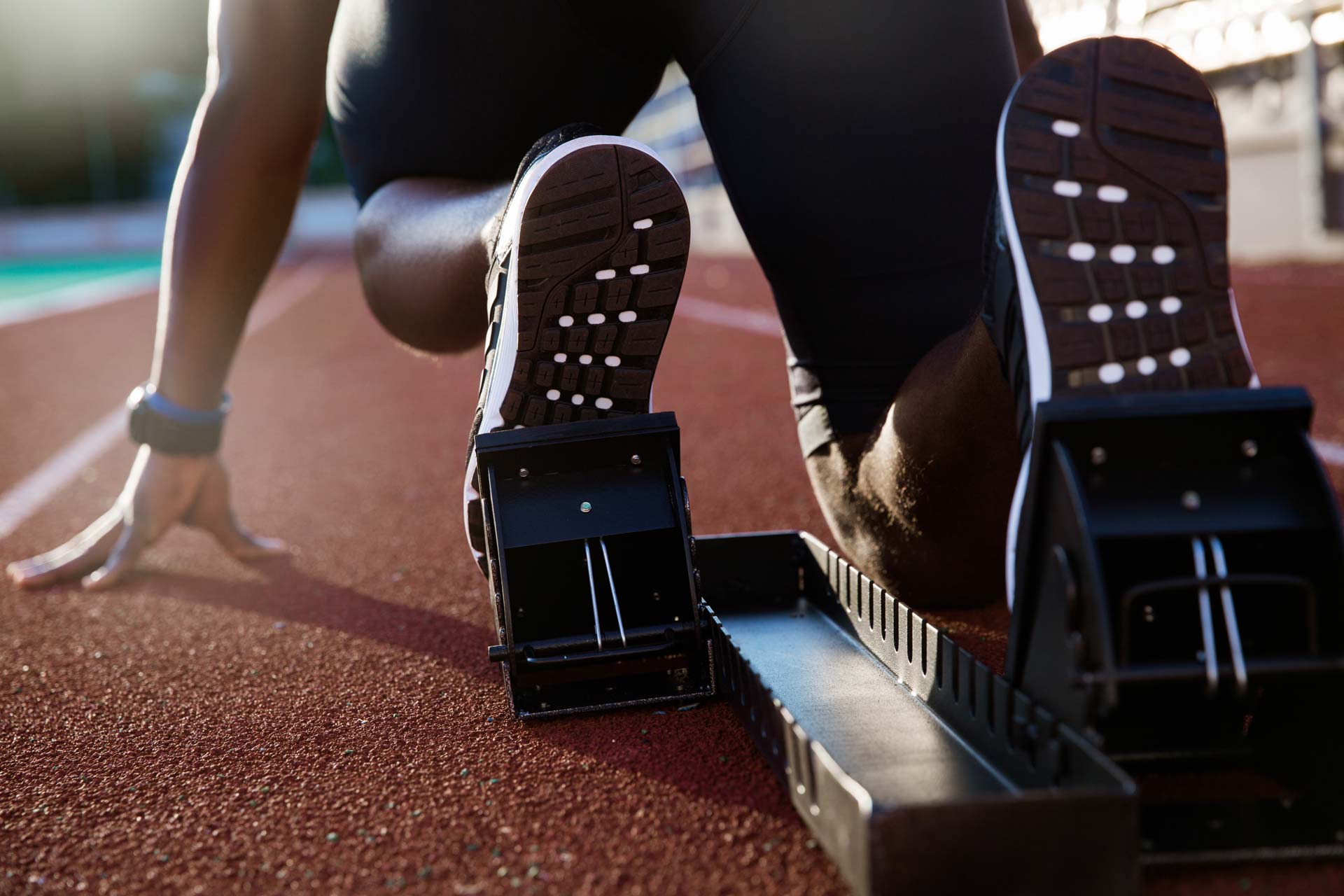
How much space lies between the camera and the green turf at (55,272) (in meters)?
18.2

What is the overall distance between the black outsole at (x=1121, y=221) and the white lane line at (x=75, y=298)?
35.5 ft

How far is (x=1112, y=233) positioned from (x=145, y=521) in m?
1.66

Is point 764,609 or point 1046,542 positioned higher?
point 1046,542

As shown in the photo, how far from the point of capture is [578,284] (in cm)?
135

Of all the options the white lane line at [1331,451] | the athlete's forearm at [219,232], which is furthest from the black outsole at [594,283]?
the white lane line at [1331,451]

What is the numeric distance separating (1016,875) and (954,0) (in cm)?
107

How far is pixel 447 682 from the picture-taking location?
59.0 inches

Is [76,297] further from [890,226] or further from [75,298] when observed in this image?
[890,226]

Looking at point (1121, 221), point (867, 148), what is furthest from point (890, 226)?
point (1121, 221)

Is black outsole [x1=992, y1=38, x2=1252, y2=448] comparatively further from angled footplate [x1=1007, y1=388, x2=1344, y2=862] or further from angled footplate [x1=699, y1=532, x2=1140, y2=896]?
angled footplate [x1=699, y1=532, x2=1140, y2=896]

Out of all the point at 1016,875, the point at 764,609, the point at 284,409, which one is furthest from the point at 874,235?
the point at 284,409

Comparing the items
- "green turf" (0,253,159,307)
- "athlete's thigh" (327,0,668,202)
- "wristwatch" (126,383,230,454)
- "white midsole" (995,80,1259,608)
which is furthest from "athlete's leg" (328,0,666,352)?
"green turf" (0,253,159,307)

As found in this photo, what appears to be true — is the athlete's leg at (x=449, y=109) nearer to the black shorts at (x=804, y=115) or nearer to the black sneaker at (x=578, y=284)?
the black shorts at (x=804, y=115)

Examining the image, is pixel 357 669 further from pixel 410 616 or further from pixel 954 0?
pixel 954 0
